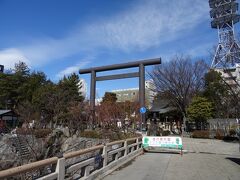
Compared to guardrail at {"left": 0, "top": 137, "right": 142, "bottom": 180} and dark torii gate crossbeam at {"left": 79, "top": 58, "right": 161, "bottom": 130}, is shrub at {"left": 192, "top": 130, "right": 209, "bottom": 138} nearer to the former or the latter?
dark torii gate crossbeam at {"left": 79, "top": 58, "right": 161, "bottom": 130}

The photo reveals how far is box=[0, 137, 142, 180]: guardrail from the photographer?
3796 mm

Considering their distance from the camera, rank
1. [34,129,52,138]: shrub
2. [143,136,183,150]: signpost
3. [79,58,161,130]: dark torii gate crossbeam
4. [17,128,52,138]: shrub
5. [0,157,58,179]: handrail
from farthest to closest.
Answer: [34,129,52,138]: shrub < [17,128,52,138]: shrub < [79,58,161,130]: dark torii gate crossbeam < [143,136,183,150]: signpost < [0,157,58,179]: handrail

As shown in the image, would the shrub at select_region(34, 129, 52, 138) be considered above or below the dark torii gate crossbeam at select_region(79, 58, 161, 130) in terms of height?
below

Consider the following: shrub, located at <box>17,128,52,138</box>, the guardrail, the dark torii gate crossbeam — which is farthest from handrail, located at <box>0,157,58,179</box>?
shrub, located at <box>17,128,52,138</box>

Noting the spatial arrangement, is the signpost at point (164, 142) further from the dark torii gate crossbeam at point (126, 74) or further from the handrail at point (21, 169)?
the handrail at point (21, 169)

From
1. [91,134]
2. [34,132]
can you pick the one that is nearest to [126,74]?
[91,134]

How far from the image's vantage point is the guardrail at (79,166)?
3.80 meters

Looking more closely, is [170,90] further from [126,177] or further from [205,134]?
[126,177]

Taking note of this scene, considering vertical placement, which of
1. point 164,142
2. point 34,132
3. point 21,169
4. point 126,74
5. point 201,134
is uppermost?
point 126,74

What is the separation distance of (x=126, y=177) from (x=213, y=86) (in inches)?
984

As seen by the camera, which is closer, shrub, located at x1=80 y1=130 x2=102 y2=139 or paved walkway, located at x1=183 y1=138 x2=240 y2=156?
paved walkway, located at x1=183 y1=138 x2=240 y2=156

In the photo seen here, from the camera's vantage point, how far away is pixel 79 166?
5434mm

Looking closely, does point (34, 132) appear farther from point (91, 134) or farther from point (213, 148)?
point (213, 148)

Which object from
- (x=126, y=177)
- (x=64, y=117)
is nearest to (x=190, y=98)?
(x=64, y=117)
